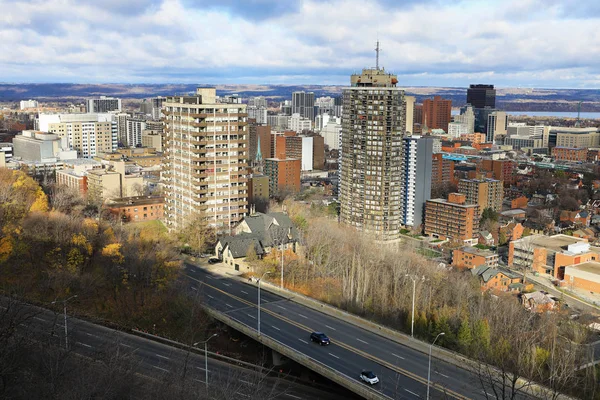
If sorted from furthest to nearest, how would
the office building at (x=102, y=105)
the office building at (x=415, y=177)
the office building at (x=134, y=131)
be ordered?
the office building at (x=102, y=105), the office building at (x=134, y=131), the office building at (x=415, y=177)

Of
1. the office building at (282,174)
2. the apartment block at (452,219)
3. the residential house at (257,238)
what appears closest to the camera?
the residential house at (257,238)

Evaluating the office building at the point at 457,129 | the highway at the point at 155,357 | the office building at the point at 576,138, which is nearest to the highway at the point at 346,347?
the highway at the point at 155,357

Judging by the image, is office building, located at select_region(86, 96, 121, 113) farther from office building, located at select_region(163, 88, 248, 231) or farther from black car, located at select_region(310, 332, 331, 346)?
black car, located at select_region(310, 332, 331, 346)

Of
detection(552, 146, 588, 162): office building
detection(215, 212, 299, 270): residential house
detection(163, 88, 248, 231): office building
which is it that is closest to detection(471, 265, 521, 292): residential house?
detection(215, 212, 299, 270): residential house

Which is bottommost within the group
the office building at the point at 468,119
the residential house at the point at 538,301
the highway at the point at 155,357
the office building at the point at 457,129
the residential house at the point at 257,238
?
the residential house at the point at 538,301

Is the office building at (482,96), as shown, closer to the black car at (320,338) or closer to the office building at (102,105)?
the office building at (102,105)

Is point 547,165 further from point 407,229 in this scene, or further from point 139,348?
point 139,348

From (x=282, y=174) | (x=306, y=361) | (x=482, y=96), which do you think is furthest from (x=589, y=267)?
(x=482, y=96)

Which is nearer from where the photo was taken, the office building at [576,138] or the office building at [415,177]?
the office building at [415,177]
